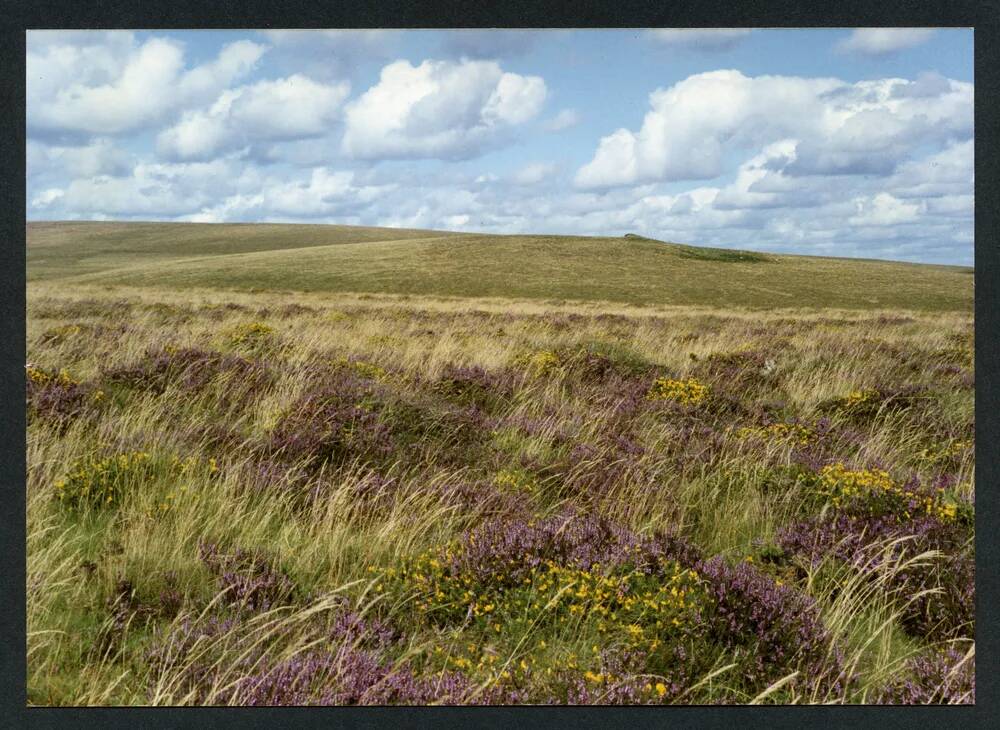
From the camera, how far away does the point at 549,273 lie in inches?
2393

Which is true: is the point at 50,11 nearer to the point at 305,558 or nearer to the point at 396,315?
the point at 305,558

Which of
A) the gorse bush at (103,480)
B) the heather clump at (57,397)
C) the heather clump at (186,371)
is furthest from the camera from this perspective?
the heather clump at (186,371)

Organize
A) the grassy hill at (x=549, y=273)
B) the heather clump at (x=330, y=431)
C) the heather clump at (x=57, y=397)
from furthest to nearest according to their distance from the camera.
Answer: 1. the grassy hill at (x=549, y=273)
2. the heather clump at (x=57, y=397)
3. the heather clump at (x=330, y=431)

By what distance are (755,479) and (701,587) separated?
6.01ft

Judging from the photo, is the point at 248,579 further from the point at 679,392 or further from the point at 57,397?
the point at 679,392

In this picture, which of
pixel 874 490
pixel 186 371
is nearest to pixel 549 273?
pixel 186 371

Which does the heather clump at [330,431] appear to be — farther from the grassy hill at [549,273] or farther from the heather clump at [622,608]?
the grassy hill at [549,273]

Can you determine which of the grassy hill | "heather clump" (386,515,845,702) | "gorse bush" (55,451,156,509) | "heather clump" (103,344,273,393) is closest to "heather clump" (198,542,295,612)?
"heather clump" (386,515,845,702)

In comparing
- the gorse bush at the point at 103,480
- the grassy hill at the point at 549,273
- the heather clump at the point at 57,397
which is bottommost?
the gorse bush at the point at 103,480

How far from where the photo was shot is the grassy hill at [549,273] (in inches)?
2055

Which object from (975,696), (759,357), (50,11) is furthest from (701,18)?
(759,357)

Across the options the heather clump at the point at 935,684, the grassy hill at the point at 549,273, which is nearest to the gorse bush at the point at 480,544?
the heather clump at the point at 935,684

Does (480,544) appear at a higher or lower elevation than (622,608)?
higher

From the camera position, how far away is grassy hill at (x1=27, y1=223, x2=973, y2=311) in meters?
52.2
